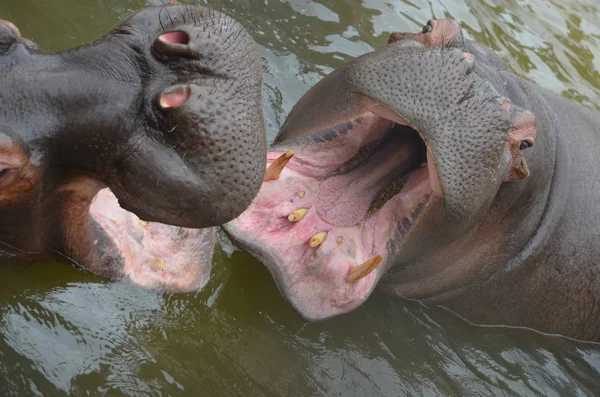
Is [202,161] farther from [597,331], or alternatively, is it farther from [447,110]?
[597,331]

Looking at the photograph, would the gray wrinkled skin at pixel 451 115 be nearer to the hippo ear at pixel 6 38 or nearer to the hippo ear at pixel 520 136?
the hippo ear at pixel 520 136

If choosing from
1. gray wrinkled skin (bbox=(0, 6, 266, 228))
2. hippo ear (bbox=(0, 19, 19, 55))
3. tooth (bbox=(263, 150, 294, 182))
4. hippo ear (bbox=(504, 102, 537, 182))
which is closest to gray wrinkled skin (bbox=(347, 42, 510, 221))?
hippo ear (bbox=(504, 102, 537, 182))

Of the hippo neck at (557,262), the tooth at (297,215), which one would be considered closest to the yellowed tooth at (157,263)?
the tooth at (297,215)

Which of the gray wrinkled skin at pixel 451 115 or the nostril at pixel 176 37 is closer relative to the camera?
the nostril at pixel 176 37

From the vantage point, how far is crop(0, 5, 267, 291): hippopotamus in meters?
2.12

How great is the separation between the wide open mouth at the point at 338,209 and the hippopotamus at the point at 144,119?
3.39 feet

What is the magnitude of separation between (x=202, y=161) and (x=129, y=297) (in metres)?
1.33

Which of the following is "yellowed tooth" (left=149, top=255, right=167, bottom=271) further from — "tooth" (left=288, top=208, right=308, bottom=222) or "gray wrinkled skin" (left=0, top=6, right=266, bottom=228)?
"gray wrinkled skin" (left=0, top=6, right=266, bottom=228)

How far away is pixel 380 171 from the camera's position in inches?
148

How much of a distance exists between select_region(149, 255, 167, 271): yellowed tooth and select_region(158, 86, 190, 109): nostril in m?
1.16

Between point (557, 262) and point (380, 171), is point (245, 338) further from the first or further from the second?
point (557, 262)

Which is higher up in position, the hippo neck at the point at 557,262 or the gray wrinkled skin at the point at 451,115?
the gray wrinkled skin at the point at 451,115

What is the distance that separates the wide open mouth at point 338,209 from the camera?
345 cm

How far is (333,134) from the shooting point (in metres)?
3.79
